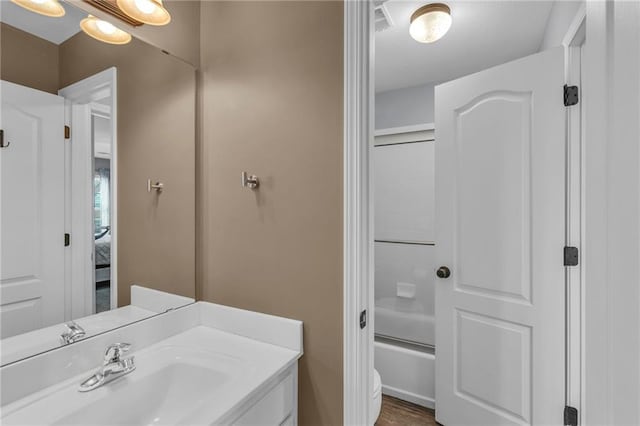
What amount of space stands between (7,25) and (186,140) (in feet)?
1.96

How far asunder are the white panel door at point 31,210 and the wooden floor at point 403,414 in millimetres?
1873

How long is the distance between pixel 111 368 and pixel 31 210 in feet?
1.69

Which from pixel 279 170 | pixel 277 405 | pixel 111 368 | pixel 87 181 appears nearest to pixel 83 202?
pixel 87 181

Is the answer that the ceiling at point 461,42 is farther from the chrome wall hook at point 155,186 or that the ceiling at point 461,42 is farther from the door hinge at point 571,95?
the chrome wall hook at point 155,186

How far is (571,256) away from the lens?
1.35 meters

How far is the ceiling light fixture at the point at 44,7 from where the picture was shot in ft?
2.81

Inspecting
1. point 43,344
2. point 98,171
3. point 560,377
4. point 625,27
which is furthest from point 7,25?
point 560,377

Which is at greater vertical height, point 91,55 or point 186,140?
point 91,55

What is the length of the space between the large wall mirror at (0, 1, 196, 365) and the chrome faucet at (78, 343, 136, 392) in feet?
0.42

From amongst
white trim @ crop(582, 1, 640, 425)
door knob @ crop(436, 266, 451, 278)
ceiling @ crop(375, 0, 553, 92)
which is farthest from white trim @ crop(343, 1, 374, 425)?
door knob @ crop(436, 266, 451, 278)

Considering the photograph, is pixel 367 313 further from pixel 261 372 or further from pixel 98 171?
pixel 98 171

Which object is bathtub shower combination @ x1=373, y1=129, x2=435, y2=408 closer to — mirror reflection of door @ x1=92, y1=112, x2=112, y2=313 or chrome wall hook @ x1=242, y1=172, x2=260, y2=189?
chrome wall hook @ x1=242, y1=172, x2=260, y2=189

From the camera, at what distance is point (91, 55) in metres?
0.99

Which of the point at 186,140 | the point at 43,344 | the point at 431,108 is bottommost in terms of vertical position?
the point at 43,344
